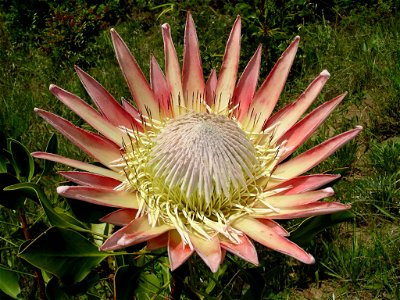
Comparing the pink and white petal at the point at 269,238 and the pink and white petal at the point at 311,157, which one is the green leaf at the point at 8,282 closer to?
the pink and white petal at the point at 269,238

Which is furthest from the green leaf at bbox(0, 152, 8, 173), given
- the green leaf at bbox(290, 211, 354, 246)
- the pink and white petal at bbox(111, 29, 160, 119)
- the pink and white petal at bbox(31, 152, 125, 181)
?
the green leaf at bbox(290, 211, 354, 246)

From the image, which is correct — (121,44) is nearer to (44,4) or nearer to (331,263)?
(331,263)

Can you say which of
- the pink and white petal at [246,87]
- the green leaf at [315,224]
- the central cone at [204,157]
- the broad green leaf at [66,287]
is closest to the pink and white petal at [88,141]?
the central cone at [204,157]

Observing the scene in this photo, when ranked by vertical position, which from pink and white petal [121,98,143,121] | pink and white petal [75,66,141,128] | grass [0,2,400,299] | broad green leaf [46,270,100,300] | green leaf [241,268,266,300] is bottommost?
grass [0,2,400,299]

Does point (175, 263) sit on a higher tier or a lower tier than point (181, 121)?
lower

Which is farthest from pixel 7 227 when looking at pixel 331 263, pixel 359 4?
pixel 359 4

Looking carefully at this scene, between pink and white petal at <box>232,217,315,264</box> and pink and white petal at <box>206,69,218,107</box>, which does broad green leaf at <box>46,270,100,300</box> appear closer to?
pink and white petal at <box>232,217,315,264</box>
